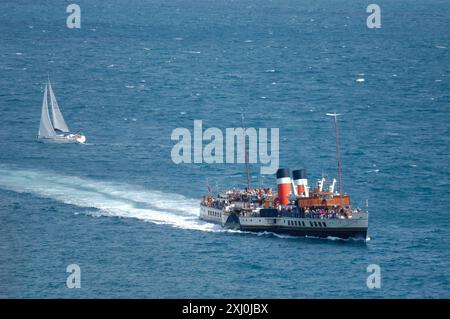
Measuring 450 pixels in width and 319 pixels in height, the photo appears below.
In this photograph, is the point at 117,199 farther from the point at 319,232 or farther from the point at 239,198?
the point at 319,232

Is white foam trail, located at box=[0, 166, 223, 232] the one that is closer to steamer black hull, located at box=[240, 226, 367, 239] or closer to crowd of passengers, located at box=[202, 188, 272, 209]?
crowd of passengers, located at box=[202, 188, 272, 209]

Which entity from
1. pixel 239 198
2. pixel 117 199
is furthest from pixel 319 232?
pixel 117 199

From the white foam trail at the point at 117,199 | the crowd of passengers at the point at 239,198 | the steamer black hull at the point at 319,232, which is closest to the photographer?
the steamer black hull at the point at 319,232

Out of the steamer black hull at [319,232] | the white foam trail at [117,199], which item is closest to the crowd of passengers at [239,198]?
the white foam trail at [117,199]

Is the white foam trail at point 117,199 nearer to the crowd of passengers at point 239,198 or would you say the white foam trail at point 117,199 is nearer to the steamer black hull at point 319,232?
the crowd of passengers at point 239,198
